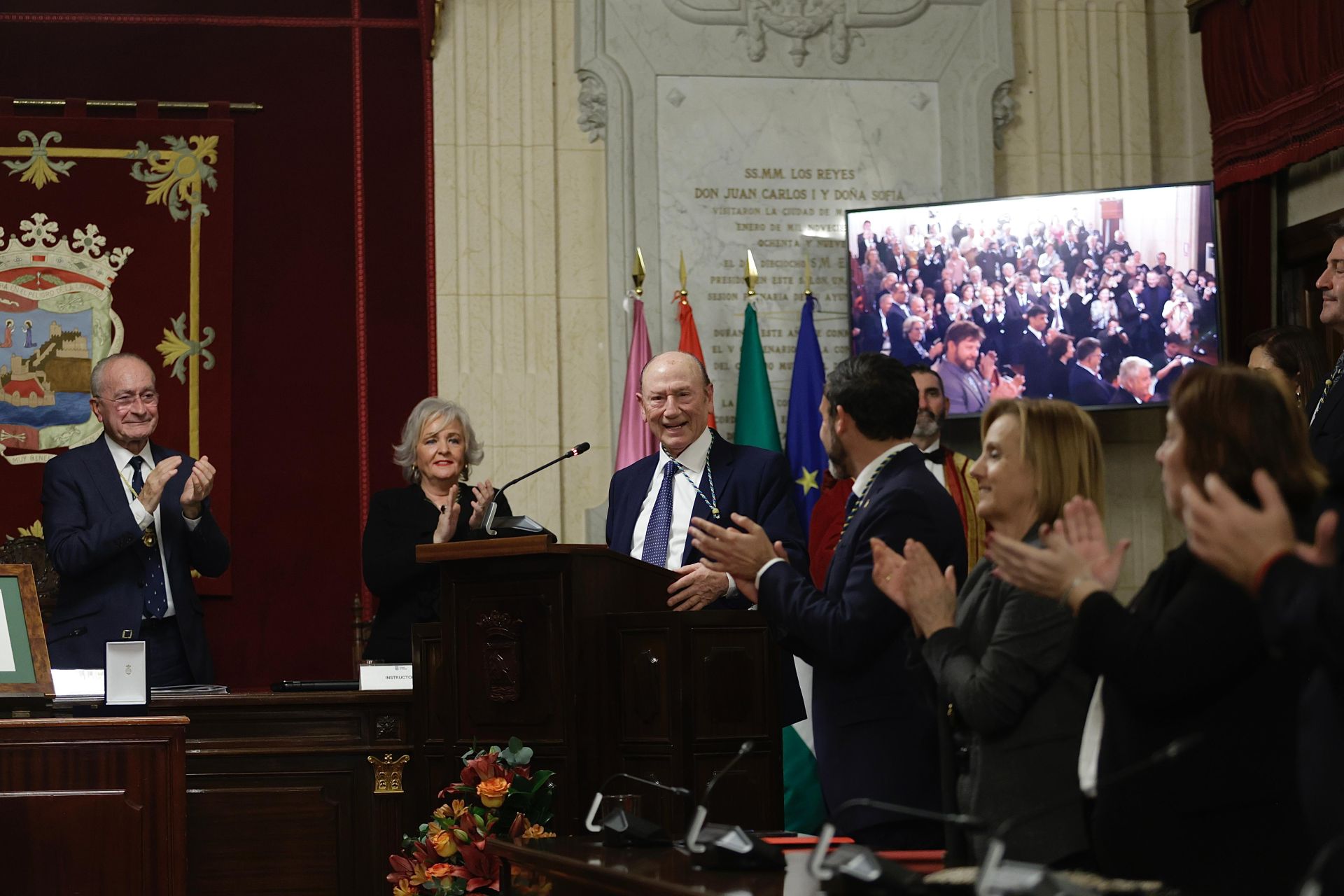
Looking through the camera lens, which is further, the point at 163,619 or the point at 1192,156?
the point at 1192,156

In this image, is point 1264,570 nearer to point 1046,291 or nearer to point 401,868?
point 401,868

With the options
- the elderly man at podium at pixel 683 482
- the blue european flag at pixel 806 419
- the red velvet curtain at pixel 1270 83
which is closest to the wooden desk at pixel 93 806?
the elderly man at podium at pixel 683 482

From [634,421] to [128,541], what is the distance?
7.27 ft

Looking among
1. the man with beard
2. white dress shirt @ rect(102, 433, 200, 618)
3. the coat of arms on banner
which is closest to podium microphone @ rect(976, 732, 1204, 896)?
white dress shirt @ rect(102, 433, 200, 618)

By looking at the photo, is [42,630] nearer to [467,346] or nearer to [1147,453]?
[467,346]

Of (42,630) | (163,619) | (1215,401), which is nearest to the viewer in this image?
(1215,401)

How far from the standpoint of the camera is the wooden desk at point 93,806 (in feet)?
11.7

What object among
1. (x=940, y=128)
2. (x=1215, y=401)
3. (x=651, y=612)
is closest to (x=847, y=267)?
(x=940, y=128)

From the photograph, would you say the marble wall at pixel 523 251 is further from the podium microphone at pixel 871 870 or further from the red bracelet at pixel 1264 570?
the red bracelet at pixel 1264 570

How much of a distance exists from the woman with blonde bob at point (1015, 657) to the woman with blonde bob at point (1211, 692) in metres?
0.23

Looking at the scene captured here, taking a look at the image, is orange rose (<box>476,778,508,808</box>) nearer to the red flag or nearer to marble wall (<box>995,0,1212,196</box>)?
the red flag

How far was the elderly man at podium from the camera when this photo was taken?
4277mm

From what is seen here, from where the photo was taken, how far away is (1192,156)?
693 cm

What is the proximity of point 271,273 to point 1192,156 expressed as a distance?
4.04 meters
